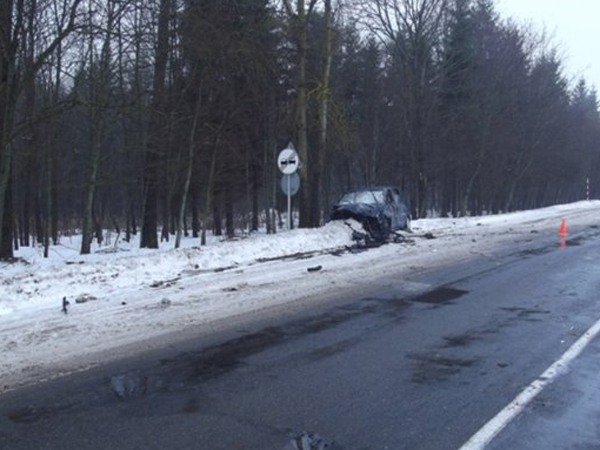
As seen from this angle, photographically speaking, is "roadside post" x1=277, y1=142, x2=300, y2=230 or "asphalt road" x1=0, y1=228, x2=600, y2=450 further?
"roadside post" x1=277, y1=142, x2=300, y2=230

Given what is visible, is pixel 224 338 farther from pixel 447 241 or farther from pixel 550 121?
pixel 550 121

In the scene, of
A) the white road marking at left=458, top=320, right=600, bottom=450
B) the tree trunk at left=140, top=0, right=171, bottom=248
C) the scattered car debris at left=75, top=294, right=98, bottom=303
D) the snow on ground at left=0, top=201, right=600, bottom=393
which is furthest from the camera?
the tree trunk at left=140, top=0, right=171, bottom=248

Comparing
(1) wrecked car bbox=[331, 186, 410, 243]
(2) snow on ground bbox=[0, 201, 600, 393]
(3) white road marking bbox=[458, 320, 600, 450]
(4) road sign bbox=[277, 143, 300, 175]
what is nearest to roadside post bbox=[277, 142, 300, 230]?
(4) road sign bbox=[277, 143, 300, 175]

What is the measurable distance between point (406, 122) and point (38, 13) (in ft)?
86.1

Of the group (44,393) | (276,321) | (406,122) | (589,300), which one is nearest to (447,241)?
(589,300)

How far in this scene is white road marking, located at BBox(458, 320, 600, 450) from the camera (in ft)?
14.1

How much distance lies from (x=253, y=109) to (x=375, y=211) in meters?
11.8

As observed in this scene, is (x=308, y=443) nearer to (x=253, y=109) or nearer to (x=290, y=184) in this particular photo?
(x=290, y=184)

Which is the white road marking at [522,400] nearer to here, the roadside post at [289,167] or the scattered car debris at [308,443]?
the scattered car debris at [308,443]

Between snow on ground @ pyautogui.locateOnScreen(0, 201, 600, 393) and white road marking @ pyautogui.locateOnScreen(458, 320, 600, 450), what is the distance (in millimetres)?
3730

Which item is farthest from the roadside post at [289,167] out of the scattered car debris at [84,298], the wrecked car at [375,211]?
the scattered car debris at [84,298]

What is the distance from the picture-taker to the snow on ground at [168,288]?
6.75m

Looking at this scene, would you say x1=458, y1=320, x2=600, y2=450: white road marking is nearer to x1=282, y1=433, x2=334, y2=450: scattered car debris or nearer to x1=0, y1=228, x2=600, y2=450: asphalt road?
x1=0, y1=228, x2=600, y2=450: asphalt road

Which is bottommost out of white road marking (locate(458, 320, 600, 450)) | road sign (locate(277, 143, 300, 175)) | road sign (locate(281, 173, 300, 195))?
white road marking (locate(458, 320, 600, 450))
